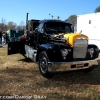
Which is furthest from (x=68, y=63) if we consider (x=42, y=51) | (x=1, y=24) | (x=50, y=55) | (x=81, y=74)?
(x=1, y=24)

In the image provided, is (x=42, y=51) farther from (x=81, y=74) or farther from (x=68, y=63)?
(x=81, y=74)

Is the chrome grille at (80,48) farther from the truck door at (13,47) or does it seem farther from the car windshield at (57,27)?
the truck door at (13,47)

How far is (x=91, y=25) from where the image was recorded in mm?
14195

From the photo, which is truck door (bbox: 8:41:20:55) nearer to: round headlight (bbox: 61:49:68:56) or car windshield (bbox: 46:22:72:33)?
car windshield (bbox: 46:22:72:33)

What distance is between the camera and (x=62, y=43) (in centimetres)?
681

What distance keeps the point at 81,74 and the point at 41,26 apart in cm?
241

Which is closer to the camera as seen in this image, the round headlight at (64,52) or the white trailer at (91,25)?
the round headlight at (64,52)

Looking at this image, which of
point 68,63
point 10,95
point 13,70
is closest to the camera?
point 10,95

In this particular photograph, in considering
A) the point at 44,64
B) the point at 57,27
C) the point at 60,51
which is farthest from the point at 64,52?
the point at 57,27

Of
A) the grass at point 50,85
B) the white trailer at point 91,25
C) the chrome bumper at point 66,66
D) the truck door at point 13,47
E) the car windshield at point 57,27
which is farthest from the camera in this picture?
the white trailer at point 91,25

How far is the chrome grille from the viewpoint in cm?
655

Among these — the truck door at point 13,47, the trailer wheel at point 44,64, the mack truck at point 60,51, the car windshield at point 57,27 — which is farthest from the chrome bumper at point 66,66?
the truck door at point 13,47

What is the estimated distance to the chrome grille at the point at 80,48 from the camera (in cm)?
655

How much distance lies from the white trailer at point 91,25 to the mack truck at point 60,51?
5.69 m
